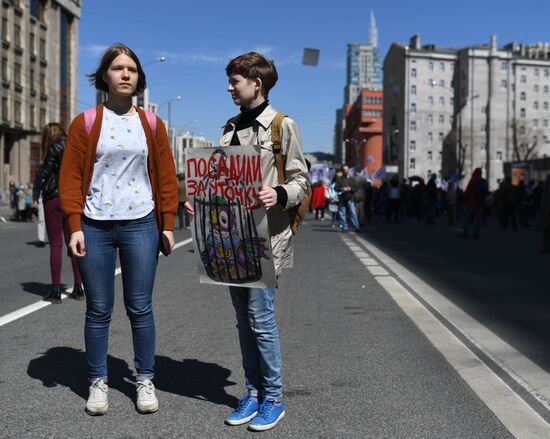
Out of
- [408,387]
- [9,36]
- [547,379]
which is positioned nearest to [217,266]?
[408,387]

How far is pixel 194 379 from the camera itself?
14.1 ft

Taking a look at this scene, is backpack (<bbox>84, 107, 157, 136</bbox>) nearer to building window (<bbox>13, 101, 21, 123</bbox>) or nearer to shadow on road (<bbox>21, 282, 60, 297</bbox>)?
shadow on road (<bbox>21, 282, 60, 297</bbox>)

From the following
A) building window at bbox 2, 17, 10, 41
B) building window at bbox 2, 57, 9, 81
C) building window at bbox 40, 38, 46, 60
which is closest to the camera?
building window at bbox 2, 17, 10, 41

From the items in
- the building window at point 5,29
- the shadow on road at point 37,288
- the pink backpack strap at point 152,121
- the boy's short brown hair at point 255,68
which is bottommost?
the shadow on road at point 37,288

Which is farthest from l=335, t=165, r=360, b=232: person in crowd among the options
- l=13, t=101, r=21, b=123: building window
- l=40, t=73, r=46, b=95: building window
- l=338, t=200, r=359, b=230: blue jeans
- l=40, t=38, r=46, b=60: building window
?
l=40, t=38, r=46, b=60: building window

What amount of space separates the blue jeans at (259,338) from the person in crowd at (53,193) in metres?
3.74

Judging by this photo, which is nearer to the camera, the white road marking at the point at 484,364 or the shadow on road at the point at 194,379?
the white road marking at the point at 484,364

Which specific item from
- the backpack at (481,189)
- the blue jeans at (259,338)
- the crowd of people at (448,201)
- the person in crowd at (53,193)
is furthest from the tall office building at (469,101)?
the blue jeans at (259,338)

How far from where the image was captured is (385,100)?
447 feet

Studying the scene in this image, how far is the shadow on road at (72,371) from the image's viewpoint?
414cm

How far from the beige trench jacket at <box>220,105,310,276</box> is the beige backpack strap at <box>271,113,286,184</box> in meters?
0.01

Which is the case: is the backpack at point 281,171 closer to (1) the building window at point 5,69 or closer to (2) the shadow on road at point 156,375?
(2) the shadow on road at point 156,375

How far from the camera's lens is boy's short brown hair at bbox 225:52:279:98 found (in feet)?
11.2

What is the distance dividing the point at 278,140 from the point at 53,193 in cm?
455
